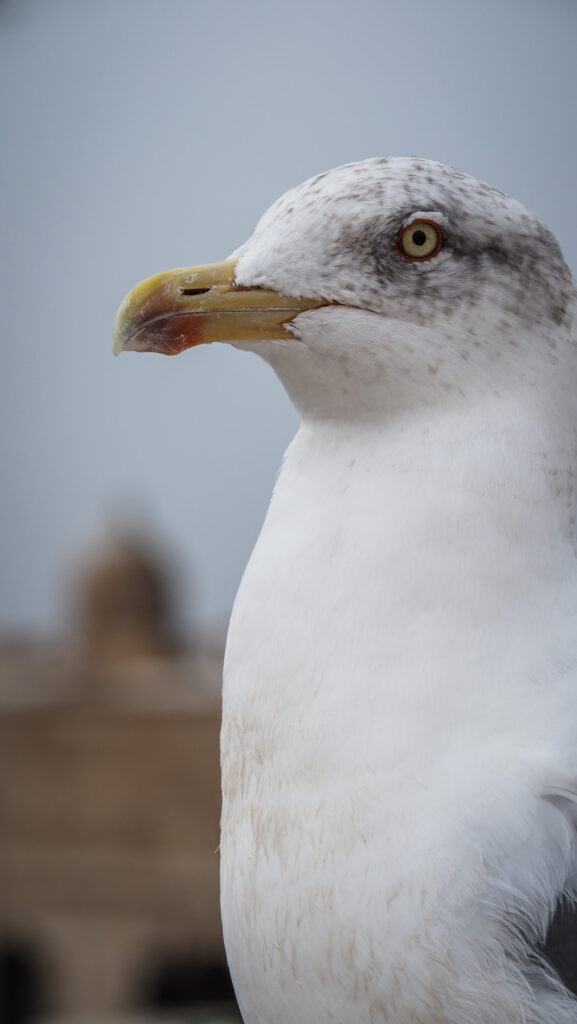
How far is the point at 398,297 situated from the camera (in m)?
1.13

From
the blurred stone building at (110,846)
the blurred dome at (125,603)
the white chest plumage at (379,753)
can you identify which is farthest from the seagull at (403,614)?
the blurred dome at (125,603)

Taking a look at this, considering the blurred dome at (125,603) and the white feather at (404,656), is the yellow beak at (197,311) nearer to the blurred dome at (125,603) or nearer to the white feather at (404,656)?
the white feather at (404,656)

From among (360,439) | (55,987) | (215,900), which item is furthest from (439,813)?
(55,987)

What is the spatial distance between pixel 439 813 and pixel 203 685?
471 cm

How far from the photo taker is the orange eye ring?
1.13 metres

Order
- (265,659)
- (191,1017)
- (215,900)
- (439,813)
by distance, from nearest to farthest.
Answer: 1. (439,813)
2. (265,659)
3. (191,1017)
4. (215,900)

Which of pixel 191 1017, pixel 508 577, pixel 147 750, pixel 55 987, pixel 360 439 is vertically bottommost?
pixel 55 987

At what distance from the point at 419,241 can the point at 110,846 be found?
501 centimetres

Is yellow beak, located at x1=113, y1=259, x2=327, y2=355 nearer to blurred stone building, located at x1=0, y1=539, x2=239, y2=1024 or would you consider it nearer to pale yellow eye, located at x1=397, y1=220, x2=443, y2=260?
pale yellow eye, located at x1=397, y1=220, x2=443, y2=260

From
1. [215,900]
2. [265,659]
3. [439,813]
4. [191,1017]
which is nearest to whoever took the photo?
[439,813]

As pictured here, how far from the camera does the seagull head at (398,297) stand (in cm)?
112

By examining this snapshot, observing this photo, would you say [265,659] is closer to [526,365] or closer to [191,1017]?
[526,365]

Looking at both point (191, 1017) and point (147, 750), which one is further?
point (147, 750)

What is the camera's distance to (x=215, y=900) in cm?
529
